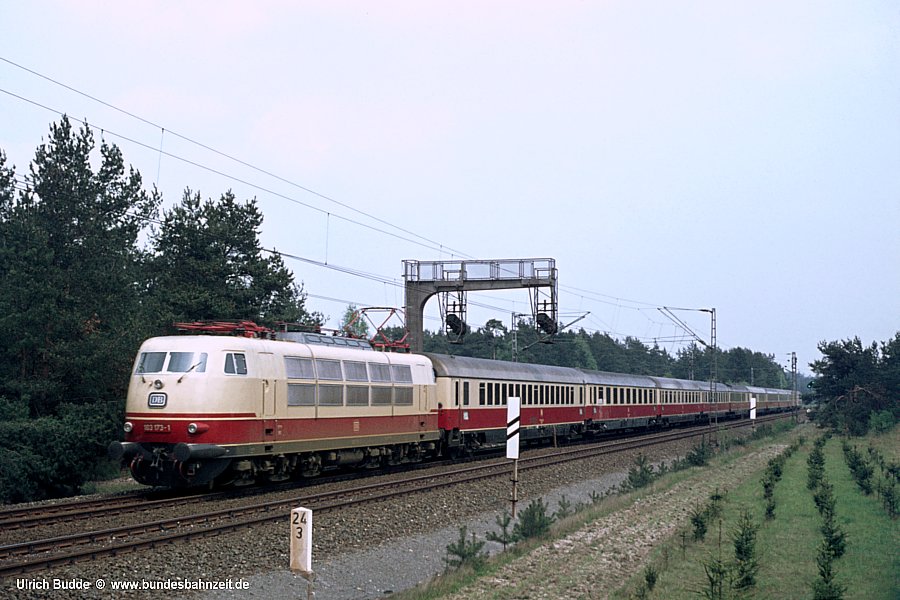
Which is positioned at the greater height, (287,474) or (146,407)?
(146,407)

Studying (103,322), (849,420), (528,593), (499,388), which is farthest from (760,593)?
(849,420)

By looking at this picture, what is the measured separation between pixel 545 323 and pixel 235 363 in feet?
71.3

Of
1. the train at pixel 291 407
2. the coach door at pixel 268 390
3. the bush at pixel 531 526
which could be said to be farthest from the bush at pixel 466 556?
the coach door at pixel 268 390

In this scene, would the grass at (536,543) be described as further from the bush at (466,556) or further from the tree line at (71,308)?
the tree line at (71,308)

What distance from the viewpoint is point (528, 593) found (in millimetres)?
12289

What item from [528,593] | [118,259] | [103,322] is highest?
[118,259]

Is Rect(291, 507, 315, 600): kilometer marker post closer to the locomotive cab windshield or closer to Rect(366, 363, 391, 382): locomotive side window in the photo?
the locomotive cab windshield

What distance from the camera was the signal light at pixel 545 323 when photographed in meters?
38.0

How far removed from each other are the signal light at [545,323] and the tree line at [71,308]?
44.4ft

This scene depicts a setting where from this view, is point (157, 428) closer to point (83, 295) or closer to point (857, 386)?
point (83, 295)

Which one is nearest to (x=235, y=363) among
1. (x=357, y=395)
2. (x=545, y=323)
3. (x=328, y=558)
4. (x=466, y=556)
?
(x=357, y=395)

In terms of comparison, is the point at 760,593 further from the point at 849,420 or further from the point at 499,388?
the point at 849,420

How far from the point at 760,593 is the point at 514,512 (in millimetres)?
7133

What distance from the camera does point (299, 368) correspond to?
2077cm
